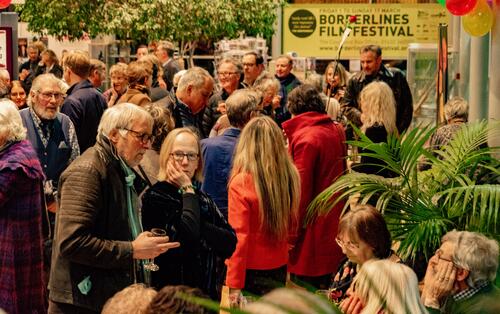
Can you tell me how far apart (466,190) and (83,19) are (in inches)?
582

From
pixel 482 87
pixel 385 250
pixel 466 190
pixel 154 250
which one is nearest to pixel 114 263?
pixel 154 250

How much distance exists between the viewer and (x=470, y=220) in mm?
6289

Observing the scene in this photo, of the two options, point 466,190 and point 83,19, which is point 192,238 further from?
point 83,19

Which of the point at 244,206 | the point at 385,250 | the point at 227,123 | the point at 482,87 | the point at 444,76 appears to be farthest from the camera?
the point at 444,76

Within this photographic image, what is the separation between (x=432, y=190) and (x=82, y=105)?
4.35 meters

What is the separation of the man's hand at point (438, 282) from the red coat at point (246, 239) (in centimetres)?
157

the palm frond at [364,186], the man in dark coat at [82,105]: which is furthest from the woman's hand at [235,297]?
the man in dark coat at [82,105]

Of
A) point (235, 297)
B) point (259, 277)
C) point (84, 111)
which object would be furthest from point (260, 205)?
point (84, 111)

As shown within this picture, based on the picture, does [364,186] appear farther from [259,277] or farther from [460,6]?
[460,6]

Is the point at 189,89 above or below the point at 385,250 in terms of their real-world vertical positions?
above

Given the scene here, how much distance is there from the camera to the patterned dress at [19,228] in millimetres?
6254

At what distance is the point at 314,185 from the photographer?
26.9 feet

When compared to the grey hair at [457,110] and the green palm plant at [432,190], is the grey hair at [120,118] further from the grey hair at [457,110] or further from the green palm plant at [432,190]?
the grey hair at [457,110]

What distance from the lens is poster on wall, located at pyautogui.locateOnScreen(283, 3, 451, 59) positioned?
20.6 m
